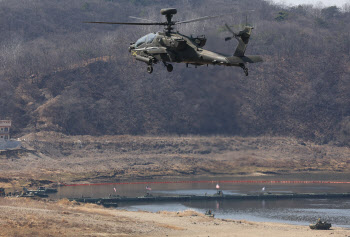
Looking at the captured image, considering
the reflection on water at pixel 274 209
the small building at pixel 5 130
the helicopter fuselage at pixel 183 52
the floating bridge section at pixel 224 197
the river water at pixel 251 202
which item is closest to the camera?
the helicopter fuselage at pixel 183 52

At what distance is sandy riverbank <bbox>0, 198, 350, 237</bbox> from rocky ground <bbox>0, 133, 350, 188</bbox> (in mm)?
47833

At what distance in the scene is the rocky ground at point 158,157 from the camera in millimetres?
156625

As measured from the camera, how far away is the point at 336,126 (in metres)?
197

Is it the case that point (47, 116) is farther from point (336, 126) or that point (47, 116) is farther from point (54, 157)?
point (336, 126)

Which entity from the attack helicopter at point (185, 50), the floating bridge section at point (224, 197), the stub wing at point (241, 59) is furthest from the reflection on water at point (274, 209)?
the stub wing at point (241, 59)

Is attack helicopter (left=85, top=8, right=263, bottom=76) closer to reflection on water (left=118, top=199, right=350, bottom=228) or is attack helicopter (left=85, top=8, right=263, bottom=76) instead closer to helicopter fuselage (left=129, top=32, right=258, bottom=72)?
helicopter fuselage (left=129, top=32, right=258, bottom=72)

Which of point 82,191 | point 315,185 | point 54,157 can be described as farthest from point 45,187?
point 315,185

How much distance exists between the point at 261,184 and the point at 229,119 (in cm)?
4249

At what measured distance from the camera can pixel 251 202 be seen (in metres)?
128

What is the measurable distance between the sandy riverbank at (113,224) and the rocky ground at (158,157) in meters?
47.8

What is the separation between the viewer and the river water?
11162 cm

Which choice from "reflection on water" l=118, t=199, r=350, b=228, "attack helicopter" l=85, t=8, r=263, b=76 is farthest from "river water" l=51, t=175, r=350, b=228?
"attack helicopter" l=85, t=8, r=263, b=76

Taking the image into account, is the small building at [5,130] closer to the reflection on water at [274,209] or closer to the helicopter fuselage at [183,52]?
the reflection on water at [274,209]

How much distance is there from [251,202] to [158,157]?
48089mm
